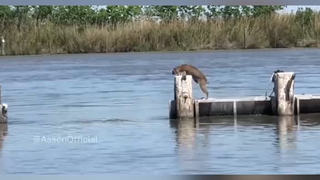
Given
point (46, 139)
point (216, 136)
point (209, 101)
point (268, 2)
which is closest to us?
point (268, 2)

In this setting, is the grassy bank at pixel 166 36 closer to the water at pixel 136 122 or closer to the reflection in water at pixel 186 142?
the water at pixel 136 122

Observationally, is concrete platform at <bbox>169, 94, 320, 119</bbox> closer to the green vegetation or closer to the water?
the water

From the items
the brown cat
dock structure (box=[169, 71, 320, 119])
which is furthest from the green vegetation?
→ dock structure (box=[169, 71, 320, 119])

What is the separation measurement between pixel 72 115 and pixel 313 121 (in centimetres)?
172

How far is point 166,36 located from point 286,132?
3.30 ft

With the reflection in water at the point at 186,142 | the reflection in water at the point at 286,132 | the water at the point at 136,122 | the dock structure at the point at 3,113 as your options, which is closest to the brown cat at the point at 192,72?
the water at the point at 136,122

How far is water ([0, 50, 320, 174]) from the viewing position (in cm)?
648

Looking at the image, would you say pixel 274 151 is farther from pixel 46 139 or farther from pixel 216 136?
pixel 46 139

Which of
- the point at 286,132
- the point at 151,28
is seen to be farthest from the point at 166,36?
the point at 286,132

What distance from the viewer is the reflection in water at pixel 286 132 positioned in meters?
6.89

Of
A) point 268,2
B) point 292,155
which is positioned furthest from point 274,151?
point 268,2

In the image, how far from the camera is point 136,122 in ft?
22.5

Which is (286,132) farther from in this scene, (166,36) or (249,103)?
(166,36)

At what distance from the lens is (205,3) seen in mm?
6070
